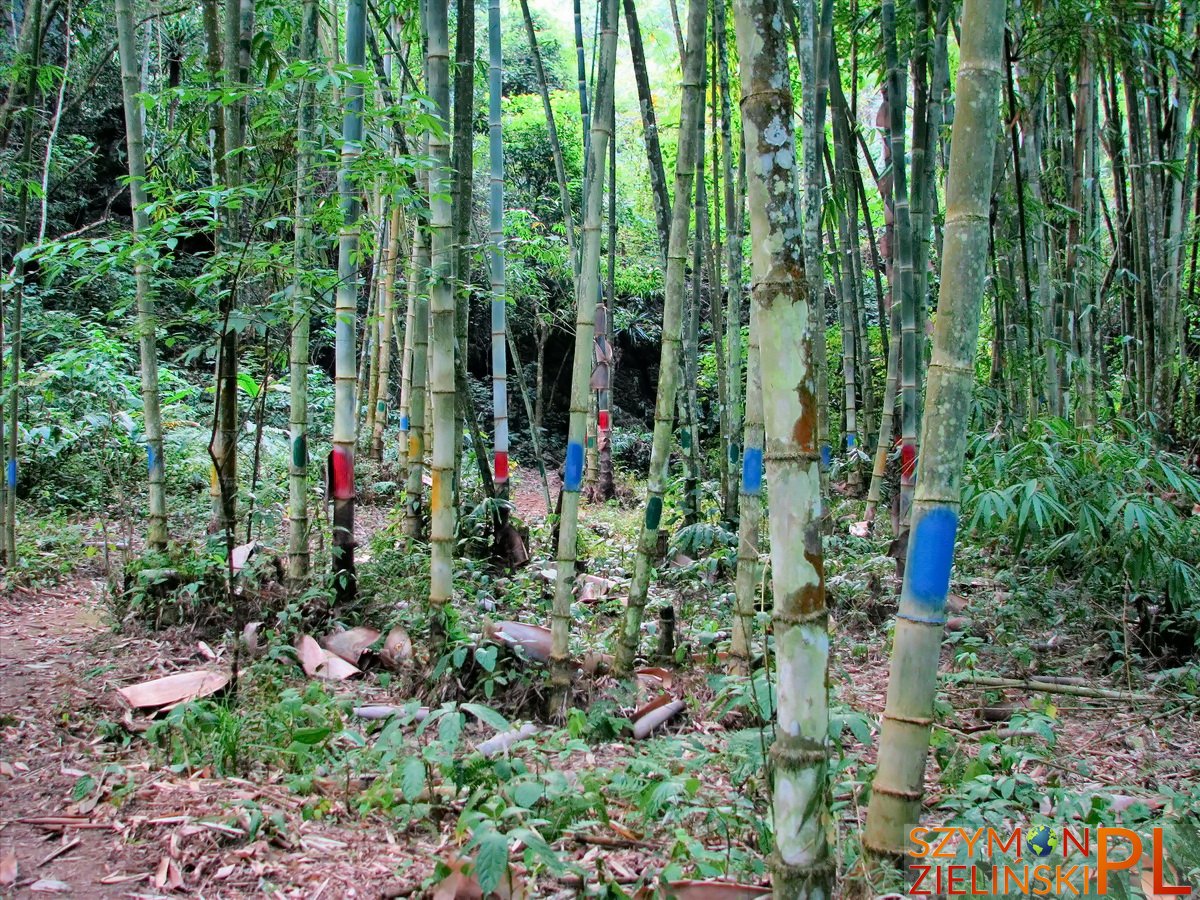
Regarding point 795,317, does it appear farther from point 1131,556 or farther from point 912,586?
point 1131,556

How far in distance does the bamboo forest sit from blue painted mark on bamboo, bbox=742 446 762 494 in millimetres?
23

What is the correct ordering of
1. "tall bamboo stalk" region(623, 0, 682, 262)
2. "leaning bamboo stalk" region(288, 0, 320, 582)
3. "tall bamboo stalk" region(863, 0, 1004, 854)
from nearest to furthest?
"tall bamboo stalk" region(863, 0, 1004, 854)
"leaning bamboo stalk" region(288, 0, 320, 582)
"tall bamboo stalk" region(623, 0, 682, 262)

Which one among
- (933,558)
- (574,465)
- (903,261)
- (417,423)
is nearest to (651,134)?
(903,261)

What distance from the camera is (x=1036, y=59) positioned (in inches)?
159

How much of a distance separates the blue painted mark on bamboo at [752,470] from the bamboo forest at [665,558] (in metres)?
0.02

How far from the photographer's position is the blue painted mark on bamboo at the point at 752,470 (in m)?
2.68

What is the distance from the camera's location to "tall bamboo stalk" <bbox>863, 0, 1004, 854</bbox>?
1.47 metres

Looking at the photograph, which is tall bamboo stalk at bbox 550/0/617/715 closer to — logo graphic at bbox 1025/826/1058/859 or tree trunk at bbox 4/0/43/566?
logo graphic at bbox 1025/826/1058/859

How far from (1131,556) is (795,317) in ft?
7.87

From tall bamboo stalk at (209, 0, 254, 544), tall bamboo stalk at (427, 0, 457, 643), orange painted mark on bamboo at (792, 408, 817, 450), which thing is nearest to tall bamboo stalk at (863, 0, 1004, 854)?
orange painted mark on bamboo at (792, 408, 817, 450)

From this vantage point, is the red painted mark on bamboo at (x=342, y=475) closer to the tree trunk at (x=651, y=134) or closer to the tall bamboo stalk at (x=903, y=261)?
the tree trunk at (x=651, y=134)

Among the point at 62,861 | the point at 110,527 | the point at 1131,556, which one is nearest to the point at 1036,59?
the point at 1131,556

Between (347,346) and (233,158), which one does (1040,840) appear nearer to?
(347,346)

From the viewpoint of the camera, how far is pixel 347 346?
3.44 meters
